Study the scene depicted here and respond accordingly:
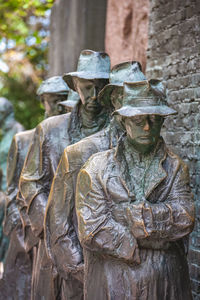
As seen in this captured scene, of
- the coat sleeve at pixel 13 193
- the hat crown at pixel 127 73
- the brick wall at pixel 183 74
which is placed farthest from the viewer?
the coat sleeve at pixel 13 193

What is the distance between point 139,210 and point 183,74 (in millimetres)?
2811

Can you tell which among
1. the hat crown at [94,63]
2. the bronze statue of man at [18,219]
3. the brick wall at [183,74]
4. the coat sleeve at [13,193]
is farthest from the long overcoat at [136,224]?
the coat sleeve at [13,193]

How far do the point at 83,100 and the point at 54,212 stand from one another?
40.3 inches

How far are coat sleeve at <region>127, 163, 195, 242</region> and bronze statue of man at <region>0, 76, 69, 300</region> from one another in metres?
2.92

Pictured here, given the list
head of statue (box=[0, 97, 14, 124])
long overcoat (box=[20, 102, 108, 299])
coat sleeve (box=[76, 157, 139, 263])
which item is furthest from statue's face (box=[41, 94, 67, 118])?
head of statue (box=[0, 97, 14, 124])

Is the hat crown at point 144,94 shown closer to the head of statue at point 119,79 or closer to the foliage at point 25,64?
the head of statue at point 119,79

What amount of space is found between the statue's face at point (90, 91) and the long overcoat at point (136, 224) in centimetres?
110

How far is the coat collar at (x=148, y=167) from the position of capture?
4098 mm

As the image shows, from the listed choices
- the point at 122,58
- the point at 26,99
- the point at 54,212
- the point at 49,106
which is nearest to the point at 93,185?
the point at 54,212

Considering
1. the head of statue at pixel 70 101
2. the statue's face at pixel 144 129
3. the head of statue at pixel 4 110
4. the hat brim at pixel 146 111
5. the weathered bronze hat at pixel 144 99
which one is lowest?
the head of statue at pixel 4 110

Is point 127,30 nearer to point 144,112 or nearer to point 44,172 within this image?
point 44,172

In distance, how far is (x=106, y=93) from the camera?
194 inches

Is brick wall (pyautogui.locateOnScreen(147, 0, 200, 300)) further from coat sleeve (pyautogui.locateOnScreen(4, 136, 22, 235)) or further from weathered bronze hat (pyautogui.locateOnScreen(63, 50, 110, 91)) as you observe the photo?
coat sleeve (pyautogui.locateOnScreen(4, 136, 22, 235))

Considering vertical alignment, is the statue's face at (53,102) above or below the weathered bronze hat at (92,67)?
below
